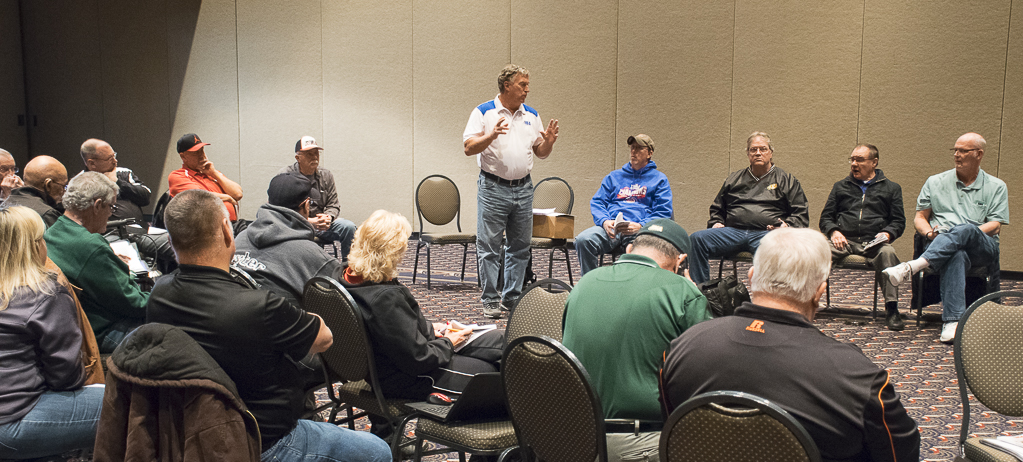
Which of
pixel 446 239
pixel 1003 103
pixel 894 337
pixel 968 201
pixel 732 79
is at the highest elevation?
pixel 732 79

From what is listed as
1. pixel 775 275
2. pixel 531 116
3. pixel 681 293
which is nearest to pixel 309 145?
pixel 531 116

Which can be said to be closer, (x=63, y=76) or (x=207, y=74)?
(x=207, y=74)

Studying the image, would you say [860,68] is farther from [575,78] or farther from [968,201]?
[575,78]

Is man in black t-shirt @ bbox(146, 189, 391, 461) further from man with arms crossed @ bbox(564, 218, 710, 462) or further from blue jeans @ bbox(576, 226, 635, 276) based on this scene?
blue jeans @ bbox(576, 226, 635, 276)

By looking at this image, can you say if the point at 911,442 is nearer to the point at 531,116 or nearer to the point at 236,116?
the point at 531,116

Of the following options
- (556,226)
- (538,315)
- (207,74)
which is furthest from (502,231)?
(207,74)

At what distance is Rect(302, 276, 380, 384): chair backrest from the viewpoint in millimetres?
2322

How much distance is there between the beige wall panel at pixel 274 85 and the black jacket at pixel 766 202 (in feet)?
18.3

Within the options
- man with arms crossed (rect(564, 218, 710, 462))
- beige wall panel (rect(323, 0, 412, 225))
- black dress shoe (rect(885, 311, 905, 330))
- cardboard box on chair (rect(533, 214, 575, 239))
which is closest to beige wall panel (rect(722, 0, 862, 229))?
Result: black dress shoe (rect(885, 311, 905, 330))

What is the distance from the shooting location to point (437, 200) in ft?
21.5

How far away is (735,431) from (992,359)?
143 cm

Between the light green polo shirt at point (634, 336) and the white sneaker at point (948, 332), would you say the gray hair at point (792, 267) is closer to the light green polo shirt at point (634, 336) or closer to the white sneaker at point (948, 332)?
the light green polo shirt at point (634, 336)

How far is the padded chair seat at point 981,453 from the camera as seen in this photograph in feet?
6.65

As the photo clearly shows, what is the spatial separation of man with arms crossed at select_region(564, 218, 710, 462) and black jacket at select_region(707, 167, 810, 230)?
349 cm
